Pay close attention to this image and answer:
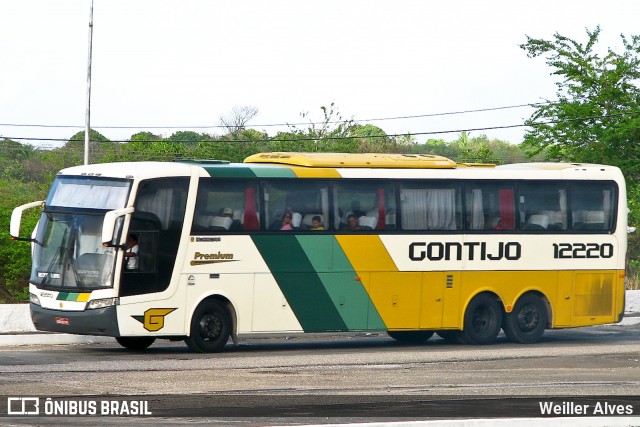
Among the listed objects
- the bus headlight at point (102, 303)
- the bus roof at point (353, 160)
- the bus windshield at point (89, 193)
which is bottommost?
the bus headlight at point (102, 303)

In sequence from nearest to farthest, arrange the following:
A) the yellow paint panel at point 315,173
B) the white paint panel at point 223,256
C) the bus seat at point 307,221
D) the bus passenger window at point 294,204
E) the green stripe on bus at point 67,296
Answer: the green stripe on bus at point 67,296 → the white paint panel at point 223,256 → the bus passenger window at point 294,204 → the bus seat at point 307,221 → the yellow paint panel at point 315,173

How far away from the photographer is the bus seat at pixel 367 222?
72.4 feet

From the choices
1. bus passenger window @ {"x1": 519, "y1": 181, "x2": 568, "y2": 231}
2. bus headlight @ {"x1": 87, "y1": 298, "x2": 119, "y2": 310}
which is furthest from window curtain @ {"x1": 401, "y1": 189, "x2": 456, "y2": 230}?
bus headlight @ {"x1": 87, "y1": 298, "x2": 119, "y2": 310}

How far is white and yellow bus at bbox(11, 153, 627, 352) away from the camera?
65.2ft

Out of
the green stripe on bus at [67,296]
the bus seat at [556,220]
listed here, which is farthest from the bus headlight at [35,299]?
the bus seat at [556,220]

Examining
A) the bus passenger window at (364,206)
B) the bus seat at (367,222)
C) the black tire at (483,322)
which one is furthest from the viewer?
the black tire at (483,322)

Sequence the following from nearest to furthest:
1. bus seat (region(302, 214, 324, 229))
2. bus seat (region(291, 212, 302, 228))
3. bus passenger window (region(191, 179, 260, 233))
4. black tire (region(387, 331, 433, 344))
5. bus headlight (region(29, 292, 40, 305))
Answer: bus headlight (region(29, 292, 40, 305)), bus passenger window (region(191, 179, 260, 233)), bus seat (region(291, 212, 302, 228)), bus seat (region(302, 214, 324, 229)), black tire (region(387, 331, 433, 344))

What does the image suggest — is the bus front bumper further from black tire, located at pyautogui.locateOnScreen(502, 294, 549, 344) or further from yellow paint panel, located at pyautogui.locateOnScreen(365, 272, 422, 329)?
black tire, located at pyautogui.locateOnScreen(502, 294, 549, 344)

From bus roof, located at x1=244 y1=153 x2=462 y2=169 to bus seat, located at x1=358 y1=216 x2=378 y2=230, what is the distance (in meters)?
1.08

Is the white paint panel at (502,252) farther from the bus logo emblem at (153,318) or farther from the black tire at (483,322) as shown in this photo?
the bus logo emblem at (153,318)

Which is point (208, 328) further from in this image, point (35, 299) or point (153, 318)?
point (35, 299)

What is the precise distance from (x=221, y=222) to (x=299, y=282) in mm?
1863

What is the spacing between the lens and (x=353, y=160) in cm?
2255

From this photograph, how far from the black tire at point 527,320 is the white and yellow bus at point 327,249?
28 mm
